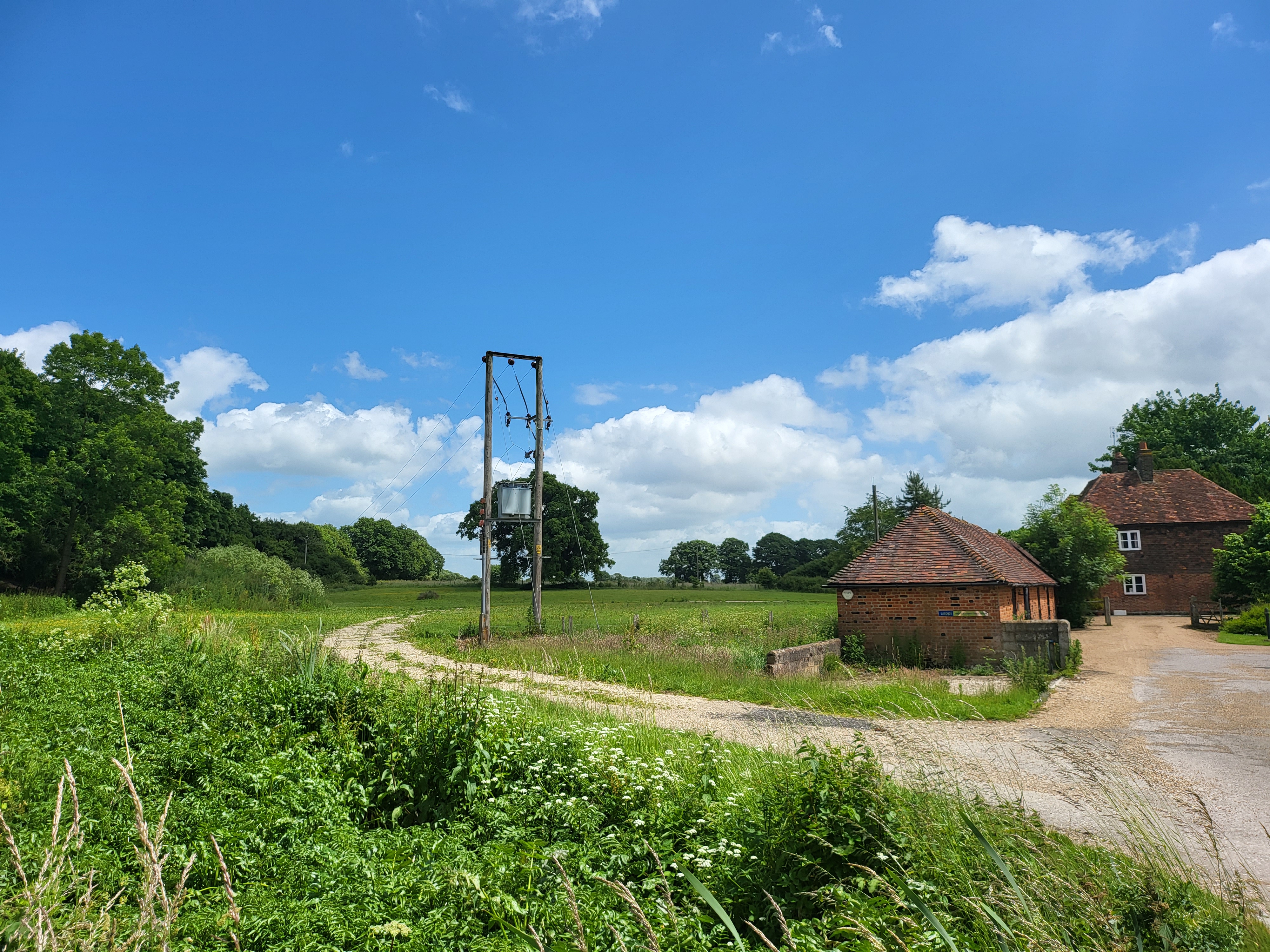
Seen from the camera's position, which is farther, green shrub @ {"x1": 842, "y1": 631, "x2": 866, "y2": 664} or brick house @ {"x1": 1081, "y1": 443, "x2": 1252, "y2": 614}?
brick house @ {"x1": 1081, "y1": 443, "x2": 1252, "y2": 614}

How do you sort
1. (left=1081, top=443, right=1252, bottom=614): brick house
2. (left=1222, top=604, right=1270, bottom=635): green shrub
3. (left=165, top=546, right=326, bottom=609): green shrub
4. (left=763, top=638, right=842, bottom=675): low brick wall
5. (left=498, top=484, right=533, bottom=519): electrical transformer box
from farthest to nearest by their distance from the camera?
(left=1081, top=443, right=1252, bottom=614): brick house → (left=165, top=546, right=326, bottom=609): green shrub → (left=1222, top=604, right=1270, bottom=635): green shrub → (left=498, top=484, right=533, bottom=519): electrical transformer box → (left=763, top=638, right=842, bottom=675): low brick wall

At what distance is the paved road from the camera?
5238 mm

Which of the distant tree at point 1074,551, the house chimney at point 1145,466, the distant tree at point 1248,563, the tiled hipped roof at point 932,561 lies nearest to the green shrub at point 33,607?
the tiled hipped roof at point 932,561

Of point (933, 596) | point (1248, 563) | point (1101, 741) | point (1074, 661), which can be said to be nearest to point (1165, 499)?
point (1248, 563)

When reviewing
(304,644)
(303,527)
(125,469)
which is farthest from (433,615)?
(303,527)

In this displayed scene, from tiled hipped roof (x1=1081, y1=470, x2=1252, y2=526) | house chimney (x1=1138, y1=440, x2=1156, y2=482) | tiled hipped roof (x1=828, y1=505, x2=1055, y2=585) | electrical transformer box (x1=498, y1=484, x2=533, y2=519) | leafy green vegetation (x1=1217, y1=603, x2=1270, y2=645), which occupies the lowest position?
leafy green vegetation (x1=1217, y1=603, x2=1270, y2=645)

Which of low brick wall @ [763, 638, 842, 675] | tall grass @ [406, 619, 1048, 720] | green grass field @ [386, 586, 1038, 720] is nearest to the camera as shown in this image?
tall grass @ [406, 619, 1048, 720]

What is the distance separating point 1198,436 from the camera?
202 ft

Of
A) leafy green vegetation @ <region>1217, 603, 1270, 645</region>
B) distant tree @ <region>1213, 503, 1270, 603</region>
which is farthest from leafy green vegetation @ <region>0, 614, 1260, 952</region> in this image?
distant tree @ <region>1213, 503, 1270, 603</region>

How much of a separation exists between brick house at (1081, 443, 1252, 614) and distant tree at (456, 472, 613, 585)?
1710 inches

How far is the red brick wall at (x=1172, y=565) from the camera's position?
42.7 m

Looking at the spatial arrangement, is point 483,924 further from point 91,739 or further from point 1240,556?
point 1240,556

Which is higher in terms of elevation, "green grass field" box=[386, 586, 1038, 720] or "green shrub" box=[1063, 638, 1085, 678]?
"green grass field" box=[386, 586, 1038, 720]

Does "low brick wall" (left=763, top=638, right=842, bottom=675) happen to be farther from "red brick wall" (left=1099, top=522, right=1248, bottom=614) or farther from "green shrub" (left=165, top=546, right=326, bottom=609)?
"red brick wall" (left=1099, top=522, right=1248, bottom=614)
